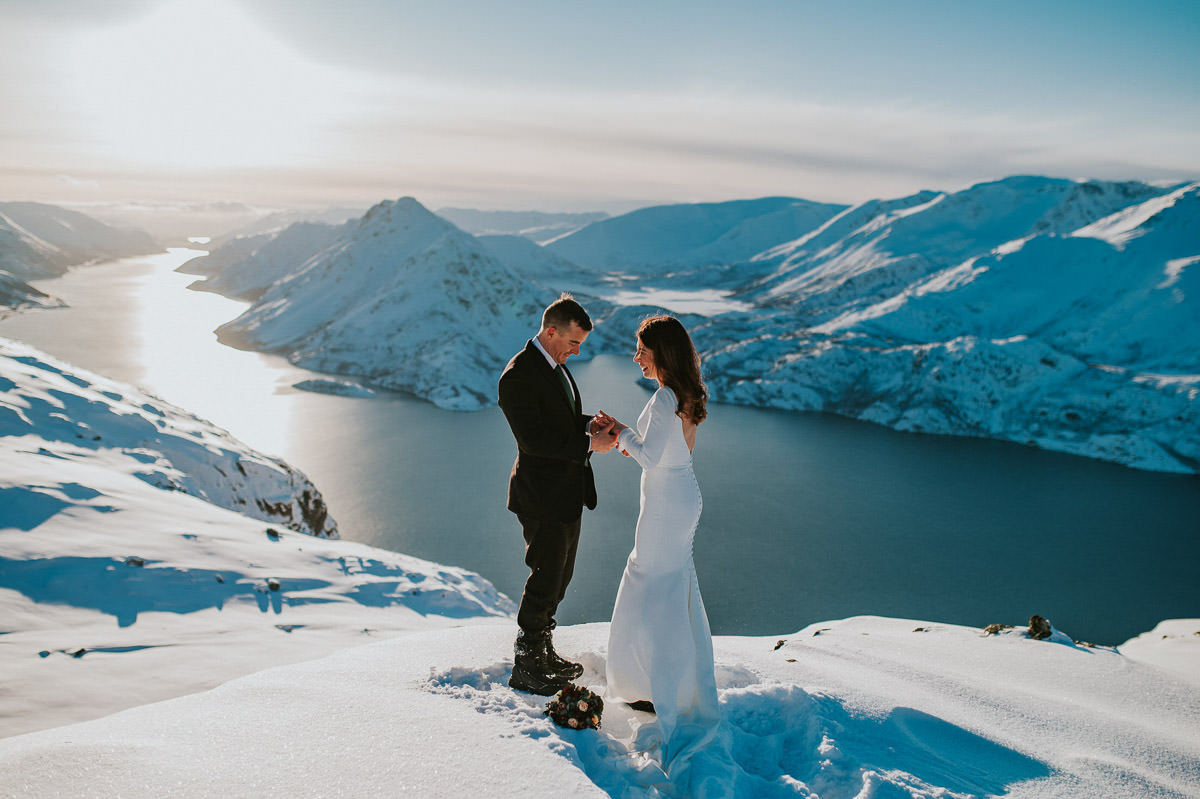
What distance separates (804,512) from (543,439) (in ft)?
128

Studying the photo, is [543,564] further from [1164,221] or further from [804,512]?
[1164,221]

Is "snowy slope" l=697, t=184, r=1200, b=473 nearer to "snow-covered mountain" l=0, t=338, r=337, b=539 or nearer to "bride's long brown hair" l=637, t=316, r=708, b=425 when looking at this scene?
"snow-covered mountain" l=0, t=338, r=337, b=539

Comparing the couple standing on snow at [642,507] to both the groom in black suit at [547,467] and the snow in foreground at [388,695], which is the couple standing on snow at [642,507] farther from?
the snow in foreground at [388,695]

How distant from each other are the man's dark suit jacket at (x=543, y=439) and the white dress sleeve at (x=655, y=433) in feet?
1.46

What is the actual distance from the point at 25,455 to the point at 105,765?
45.2 feet

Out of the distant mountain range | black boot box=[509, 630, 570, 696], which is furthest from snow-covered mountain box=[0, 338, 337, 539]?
the distant mountain range

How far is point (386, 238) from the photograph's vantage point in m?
118

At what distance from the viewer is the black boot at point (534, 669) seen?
17.7 ft

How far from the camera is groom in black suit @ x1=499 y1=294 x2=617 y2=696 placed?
5199 mm

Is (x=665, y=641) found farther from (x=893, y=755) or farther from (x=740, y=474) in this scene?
(x=740, y=474)

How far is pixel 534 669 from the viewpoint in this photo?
548 centimetres

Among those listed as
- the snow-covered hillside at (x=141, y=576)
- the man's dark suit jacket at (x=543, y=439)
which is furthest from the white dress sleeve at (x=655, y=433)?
the snow-covered hillside at (x=141, y=576)


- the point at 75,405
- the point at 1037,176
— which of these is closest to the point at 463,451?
the point at 75,405

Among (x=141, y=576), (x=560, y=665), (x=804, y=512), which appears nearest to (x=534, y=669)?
(x=560, y=665)
